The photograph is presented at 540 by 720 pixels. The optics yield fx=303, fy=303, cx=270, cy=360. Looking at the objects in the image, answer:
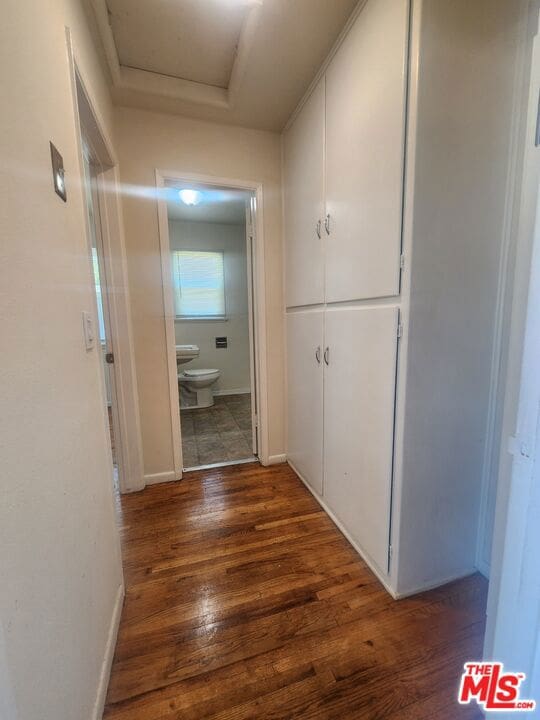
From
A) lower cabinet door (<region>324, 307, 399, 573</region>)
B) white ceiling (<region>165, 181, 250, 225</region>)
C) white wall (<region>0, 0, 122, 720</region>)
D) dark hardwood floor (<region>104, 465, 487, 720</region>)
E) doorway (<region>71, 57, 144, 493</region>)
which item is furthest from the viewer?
white ceiling (<region>165, 181, 250, 225</region>)

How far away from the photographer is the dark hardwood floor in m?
0.92

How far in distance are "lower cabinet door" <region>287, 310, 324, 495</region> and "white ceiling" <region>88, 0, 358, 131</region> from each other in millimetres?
1256

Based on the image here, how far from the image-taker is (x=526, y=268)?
0.67 meters

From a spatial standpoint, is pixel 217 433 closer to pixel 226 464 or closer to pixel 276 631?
pixel 226 464

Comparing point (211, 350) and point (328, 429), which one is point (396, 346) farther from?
point (211, 350)

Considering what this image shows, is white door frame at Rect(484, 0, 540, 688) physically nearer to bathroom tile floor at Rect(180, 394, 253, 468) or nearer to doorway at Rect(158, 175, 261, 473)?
bathroom tile floor at Rect(180, 394, 253, 468)

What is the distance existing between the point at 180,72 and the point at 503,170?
171 centimetres

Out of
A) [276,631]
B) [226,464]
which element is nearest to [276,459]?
[226,464]

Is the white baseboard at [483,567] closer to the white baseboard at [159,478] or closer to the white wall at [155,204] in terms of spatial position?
the white wall at [155,204]

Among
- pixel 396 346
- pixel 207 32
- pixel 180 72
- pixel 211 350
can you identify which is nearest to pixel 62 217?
pixel 396 346

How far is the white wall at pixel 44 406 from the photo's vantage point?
21.2 inches

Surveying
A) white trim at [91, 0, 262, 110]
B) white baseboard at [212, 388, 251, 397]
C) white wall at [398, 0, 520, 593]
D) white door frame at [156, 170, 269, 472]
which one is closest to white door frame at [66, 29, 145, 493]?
white door frame at [156, 170, 269, 472]

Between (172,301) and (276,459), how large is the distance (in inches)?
56.6

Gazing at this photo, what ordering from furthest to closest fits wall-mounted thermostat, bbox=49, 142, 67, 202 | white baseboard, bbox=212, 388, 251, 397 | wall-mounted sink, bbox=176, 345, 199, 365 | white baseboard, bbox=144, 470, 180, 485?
white baseboard, bbox=212, 388, 251, 397, wall-mounted sink, bbox=176, 345, 199, 365, white baseboard, bbox=144, 470, 180, 485, wall-mounted thermostat, bbox=49, 142, 67, 202
